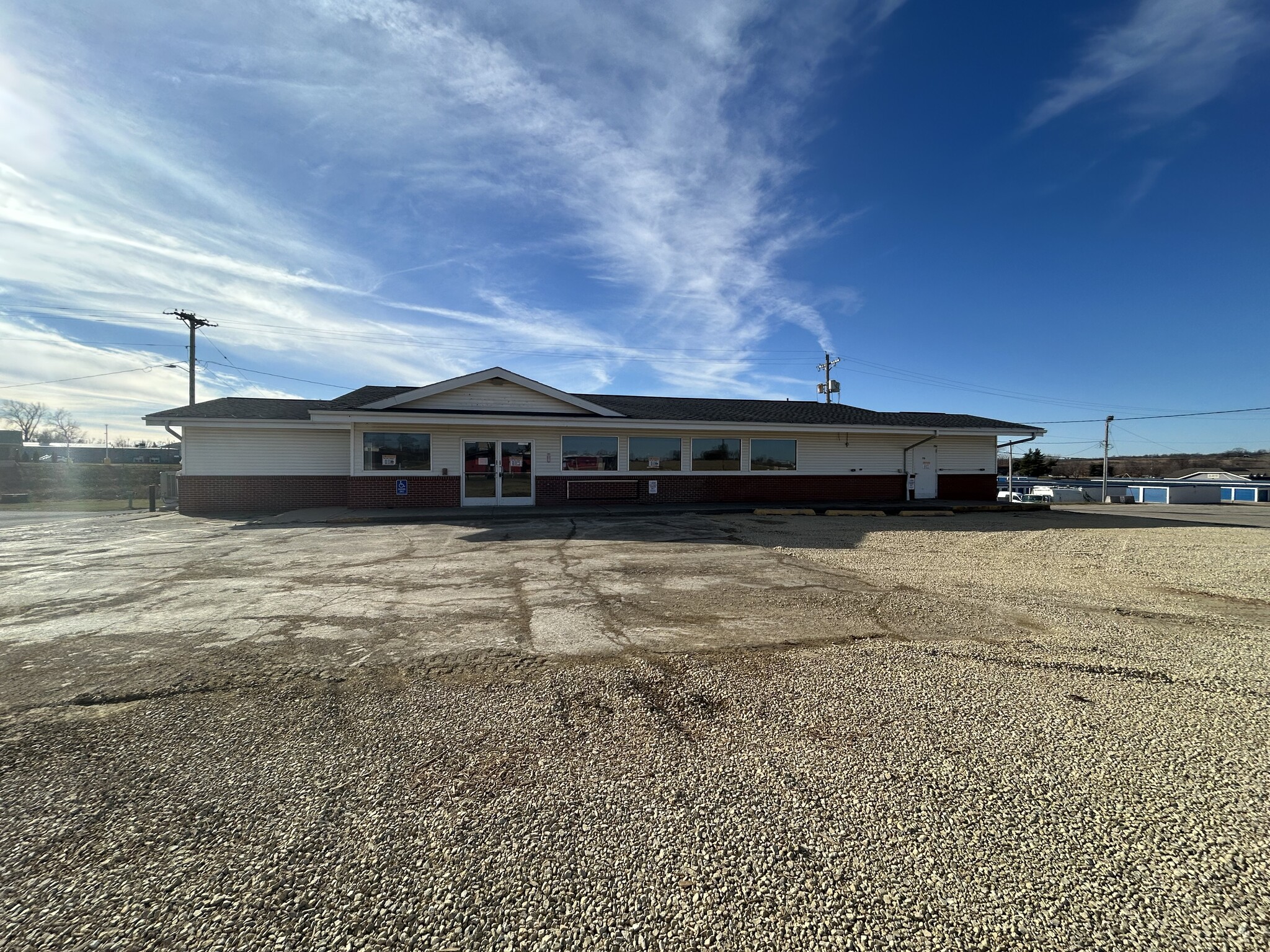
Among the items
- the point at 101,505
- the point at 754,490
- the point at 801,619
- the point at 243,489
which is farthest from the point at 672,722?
the point at 101,505

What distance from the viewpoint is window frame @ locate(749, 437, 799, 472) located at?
17.2 meters

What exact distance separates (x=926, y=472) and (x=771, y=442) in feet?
21.5

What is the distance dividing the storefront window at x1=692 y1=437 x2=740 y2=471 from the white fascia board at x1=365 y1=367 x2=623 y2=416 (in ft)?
10.2

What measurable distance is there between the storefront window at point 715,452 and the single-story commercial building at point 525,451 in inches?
1.4

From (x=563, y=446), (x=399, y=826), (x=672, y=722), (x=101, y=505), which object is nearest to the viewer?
(x=399, y=826)

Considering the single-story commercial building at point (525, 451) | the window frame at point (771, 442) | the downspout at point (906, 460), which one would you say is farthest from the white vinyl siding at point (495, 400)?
the downspout at point (906, 460)

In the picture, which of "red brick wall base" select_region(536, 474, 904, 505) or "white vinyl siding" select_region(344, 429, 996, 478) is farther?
"red brick wall base" select_region(536, 474, 904, 505)

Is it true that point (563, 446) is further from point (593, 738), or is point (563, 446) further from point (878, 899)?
point (878, 899)

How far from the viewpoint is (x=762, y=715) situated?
9.73ft

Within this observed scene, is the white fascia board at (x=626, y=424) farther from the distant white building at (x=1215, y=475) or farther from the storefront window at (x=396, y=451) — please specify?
the distant white building at (x=1215, y=475)

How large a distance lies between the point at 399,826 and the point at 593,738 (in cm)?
100

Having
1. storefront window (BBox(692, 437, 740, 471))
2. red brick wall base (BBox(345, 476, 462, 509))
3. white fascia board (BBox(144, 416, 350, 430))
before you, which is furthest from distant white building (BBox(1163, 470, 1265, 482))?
white fascia board (BBox(144, 416, 350, 430))

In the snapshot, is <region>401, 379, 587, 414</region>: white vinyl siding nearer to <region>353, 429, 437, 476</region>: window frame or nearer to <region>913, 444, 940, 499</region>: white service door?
<region>353, 429, 437, 476</region>: window frame

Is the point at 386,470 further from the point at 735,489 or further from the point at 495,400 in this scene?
the point at 735,489
